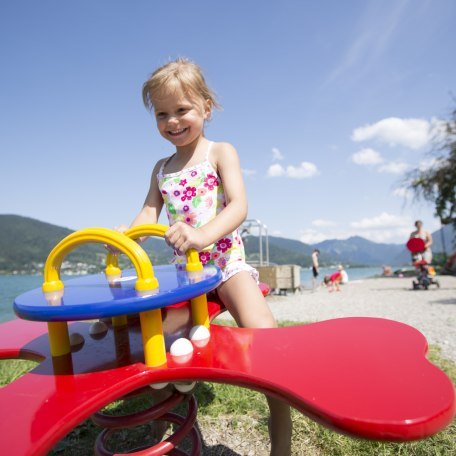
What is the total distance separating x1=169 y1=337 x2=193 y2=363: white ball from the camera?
4.30 ft

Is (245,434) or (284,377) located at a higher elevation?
(284,377)

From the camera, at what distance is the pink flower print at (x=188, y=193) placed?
1.98m

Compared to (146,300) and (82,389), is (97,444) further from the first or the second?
(146,300)

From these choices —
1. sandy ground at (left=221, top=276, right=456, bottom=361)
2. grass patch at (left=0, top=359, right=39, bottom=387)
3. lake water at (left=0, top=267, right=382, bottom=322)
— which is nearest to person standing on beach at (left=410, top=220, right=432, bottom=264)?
sandy ground at (left=221, top=276, right=456, bottom=361)

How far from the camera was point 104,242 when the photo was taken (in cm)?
126

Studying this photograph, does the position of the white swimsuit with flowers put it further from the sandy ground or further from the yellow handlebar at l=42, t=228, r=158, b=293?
the sandy ground

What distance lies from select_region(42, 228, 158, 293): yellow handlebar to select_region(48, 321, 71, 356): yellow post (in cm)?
14

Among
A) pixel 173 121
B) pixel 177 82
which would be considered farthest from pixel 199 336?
pixel 177 82

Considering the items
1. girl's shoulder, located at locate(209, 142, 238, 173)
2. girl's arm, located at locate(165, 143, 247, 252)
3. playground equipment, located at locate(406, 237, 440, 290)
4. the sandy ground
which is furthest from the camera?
playground equipment, located at locate(406, 237, 440, 290)

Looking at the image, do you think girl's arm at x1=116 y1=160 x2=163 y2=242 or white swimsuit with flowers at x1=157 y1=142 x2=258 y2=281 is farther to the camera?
girl's arm at x1=116 y1=160 x2=163 y2=242

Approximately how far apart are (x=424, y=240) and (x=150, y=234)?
1073 cm

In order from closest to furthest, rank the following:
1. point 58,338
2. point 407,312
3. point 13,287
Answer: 1. point 58,338
2. point 407,312
3. point 13,287

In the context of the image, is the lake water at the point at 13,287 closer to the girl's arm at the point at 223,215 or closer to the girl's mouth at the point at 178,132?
the girl's mouth at the point at 178,132

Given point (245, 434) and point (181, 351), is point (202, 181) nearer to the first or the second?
point (181, 351)
